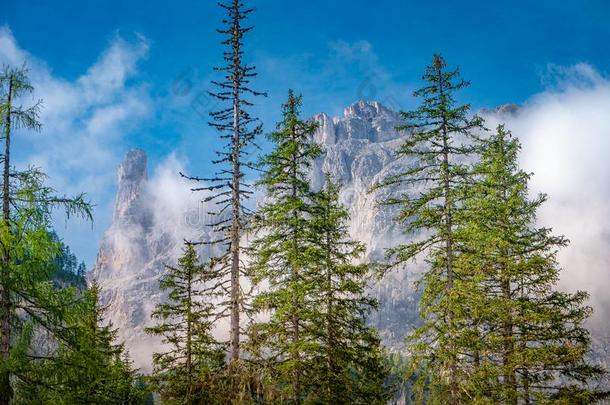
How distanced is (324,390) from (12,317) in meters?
9.71

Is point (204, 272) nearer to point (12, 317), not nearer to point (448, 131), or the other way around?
point (12, 317)

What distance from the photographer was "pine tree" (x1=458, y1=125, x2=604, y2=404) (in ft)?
49.0

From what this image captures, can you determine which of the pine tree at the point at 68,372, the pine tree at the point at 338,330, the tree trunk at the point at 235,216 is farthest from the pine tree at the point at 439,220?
the pine tree at the point at 68,372

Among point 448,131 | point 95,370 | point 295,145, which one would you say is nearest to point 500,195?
point 448,131

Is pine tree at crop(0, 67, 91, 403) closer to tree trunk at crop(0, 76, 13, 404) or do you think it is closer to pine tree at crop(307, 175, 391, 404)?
tree trunk at crop(0, 76, 13, 404)

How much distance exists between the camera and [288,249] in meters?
16.1

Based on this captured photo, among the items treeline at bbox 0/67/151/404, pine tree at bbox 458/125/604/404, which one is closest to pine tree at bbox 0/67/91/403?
treeline at bbox 0/67/151/404

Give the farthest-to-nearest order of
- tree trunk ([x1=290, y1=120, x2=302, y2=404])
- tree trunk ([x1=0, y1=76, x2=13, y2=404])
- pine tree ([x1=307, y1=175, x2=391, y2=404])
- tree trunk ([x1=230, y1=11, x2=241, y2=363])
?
pine tree ([x1=307, y1=175, x2=391, y2=404]), tree trunk ([x1=290, y1=120, x2=302, y2=404]), tree trunk ([x1=230, y1=11, x2=241, y2=363]), tree trunk ([x1=0, y1=76, x2=13, y2=404])

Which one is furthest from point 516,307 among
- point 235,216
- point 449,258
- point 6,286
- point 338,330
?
point 6,286

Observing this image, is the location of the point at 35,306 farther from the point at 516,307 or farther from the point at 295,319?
the point at 516,307

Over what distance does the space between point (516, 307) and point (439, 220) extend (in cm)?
422

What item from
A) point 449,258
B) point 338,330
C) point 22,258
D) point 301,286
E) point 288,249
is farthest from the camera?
point 338,330

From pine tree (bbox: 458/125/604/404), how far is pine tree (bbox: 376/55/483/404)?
61 cm

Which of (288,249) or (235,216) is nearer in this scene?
(235,216)
